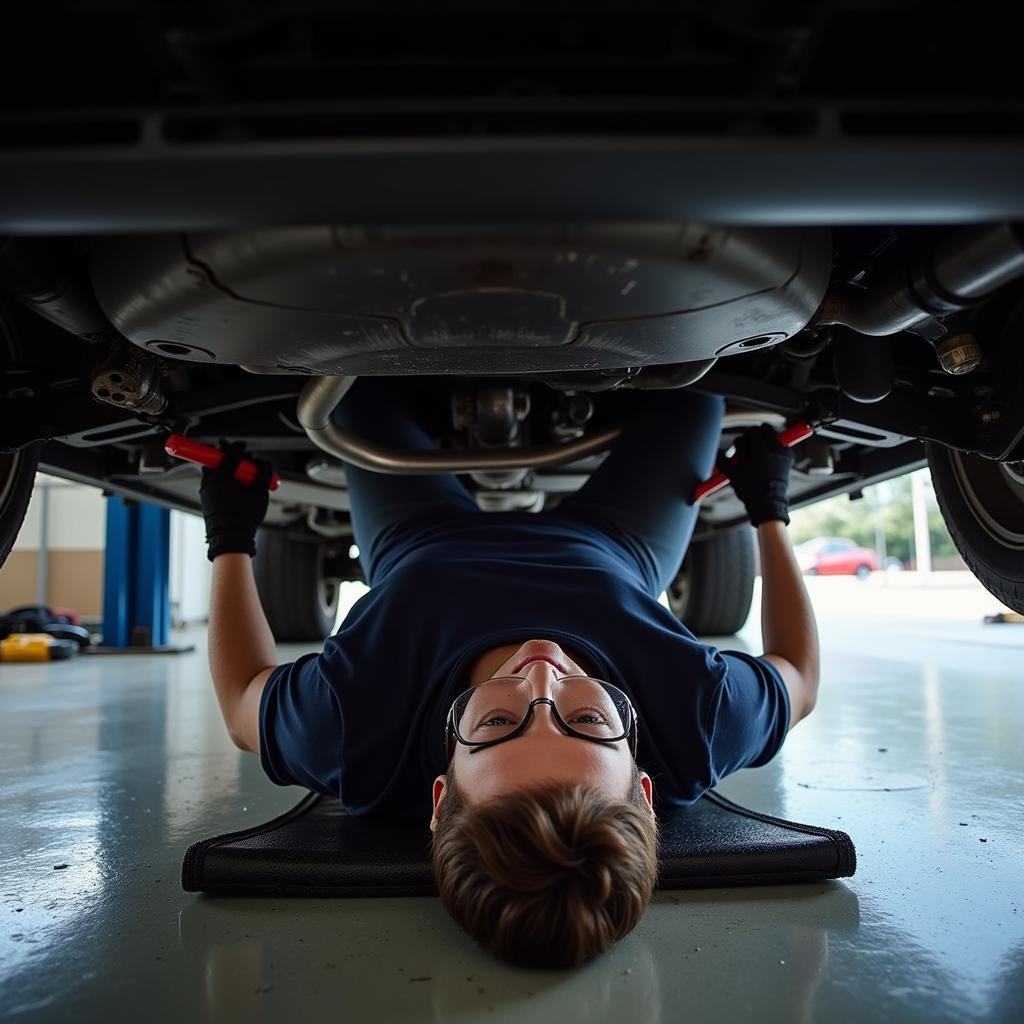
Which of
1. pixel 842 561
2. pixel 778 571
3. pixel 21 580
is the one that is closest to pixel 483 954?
pixel 778 571

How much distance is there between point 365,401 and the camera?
58.2 inches

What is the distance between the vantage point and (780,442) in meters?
1.45

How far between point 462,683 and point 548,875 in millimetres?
343

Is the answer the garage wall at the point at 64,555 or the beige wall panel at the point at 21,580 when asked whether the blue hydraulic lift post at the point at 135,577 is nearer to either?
the garage wall at the point at 64,555

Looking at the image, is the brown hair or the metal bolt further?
the metal bolt

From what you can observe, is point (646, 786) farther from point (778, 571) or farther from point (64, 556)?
point (64, 556)

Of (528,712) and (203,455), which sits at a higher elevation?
(203,455)

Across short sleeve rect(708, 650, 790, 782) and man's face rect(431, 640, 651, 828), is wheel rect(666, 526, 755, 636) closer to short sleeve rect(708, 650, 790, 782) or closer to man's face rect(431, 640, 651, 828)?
short sleeve rect(708, 650, 790, 782)

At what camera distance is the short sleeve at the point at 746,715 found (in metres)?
0.99

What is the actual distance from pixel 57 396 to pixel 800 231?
0.92 meters

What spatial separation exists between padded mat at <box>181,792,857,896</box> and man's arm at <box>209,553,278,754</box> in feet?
0.62

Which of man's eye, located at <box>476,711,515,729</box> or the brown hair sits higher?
man's eye, located at <box>476,711,515,729</box>

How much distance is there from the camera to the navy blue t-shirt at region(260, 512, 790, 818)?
98cm

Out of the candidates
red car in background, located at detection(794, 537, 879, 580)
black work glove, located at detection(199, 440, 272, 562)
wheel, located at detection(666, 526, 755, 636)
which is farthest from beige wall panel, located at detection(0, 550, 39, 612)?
red car in background, located at detection(794, 537, 879, 580)
